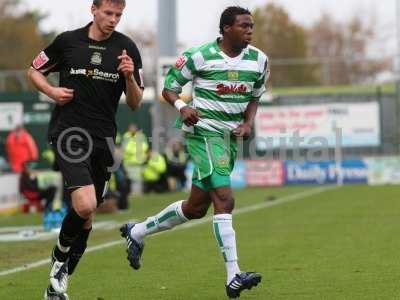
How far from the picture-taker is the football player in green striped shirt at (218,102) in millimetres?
8812

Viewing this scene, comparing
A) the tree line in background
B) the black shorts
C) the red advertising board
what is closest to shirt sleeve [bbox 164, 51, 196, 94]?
the black shorts

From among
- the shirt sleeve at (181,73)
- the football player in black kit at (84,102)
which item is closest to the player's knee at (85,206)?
the football player in black kit at (84,102)

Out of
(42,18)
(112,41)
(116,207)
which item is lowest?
(116,207)

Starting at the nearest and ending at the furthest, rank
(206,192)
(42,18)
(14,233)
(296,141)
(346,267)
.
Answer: (206,192), (346,267), (14,233), (296,141), (42,18)

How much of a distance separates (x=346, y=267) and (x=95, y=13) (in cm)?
350

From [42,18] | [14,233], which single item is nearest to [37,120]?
[14,233]

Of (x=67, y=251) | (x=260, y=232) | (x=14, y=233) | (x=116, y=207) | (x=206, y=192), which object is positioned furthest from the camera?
(x=116, y=207)

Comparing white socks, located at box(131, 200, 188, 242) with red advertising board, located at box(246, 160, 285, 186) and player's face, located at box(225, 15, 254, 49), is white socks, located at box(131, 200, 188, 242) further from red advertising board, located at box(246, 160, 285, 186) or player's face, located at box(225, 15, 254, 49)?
red advertising board, located at box(246, 160, 285, 186)

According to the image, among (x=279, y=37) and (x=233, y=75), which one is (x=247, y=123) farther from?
(x=279, y=37)

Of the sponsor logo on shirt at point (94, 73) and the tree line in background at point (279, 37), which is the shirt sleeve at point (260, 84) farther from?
the tree line in background at point (279, 37)

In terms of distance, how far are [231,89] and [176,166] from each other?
20.6 m

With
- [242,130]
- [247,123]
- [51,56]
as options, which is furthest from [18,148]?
[51,56]

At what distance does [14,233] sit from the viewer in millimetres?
16578

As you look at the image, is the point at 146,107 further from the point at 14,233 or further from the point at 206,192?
the point at 206,192
